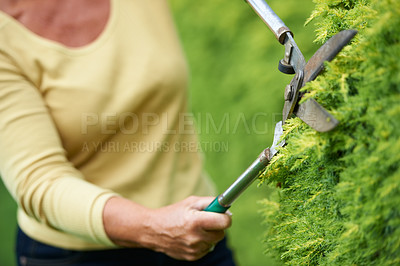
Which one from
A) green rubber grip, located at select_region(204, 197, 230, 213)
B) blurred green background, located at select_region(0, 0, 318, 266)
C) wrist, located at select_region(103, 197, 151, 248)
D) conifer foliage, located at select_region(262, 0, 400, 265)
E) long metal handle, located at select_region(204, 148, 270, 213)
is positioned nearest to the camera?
conifer foliage, located at select_region(262, 0, 400, 265)

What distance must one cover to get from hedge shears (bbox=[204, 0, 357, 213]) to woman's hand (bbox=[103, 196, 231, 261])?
47 mm

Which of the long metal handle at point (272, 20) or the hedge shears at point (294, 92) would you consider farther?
the long metal handle at point (272, 20)

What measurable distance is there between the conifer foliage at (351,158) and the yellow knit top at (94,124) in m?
0.66

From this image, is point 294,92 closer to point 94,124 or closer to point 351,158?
point 351,158

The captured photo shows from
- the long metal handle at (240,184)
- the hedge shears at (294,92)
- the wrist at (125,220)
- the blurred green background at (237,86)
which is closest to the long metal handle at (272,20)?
the hedge shears at (294,92)

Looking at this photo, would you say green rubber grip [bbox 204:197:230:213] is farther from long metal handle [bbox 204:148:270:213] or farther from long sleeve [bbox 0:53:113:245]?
long sleeve [bbox 0:53:113:245]

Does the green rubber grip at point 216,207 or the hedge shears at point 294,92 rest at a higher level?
the hedge shears at point 294,92

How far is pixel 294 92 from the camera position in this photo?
3.50ft

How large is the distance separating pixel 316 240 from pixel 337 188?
17 centimetres

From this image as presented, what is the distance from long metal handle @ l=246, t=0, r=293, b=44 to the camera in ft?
3.89

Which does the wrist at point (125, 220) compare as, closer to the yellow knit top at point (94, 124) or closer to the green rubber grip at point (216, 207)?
the yellow knit top at point (94, 124)

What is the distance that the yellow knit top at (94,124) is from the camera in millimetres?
1423

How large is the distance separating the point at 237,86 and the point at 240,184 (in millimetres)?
2224

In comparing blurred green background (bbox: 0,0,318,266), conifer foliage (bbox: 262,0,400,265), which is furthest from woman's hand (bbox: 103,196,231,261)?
blurred green background (bbox: 0,0,318,266)
